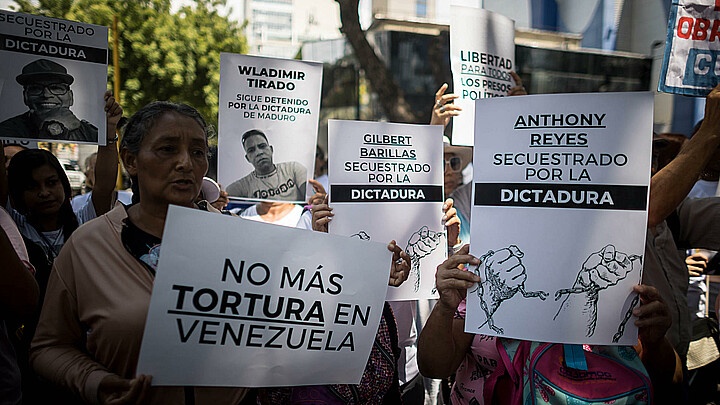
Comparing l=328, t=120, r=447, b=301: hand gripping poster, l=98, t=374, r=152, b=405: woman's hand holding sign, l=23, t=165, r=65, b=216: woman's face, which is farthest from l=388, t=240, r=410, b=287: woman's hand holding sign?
l=23, t=165, r=65, b=216: woman's face

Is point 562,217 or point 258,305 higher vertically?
point 562,217

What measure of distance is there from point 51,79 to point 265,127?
1.32 meters

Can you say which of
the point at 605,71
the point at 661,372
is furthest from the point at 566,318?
the point at 605,71

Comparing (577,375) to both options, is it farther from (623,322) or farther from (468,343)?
(468,343)

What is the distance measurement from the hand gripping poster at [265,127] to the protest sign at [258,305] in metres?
2.09

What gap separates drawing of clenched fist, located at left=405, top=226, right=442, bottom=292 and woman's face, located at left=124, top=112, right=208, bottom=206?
1277 millimetres

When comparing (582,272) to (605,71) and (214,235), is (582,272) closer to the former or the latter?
(214,235)

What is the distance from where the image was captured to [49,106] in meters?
3.13

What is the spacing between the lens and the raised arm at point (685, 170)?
1.99 metres

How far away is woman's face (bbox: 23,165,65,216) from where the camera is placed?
133 inches

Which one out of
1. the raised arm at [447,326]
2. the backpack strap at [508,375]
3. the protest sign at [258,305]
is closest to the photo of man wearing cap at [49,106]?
the protest sign at [258,305]

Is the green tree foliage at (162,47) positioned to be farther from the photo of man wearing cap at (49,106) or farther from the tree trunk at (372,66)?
the photo of man wearing cap at (49,106)

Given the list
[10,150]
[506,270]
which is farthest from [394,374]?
[10,150]

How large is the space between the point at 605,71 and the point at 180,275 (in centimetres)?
1655
